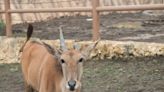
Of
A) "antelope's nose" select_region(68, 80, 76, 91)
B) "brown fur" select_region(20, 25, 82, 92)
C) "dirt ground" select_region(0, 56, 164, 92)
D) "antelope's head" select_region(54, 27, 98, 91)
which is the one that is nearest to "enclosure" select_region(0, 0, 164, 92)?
"dirt ground" select_region(0, 56, 164, 92)

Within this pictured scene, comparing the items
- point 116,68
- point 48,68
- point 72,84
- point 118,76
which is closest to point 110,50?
point 116,68

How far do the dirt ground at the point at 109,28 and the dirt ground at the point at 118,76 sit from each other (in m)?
1.21

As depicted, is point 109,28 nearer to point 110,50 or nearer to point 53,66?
point 110,50

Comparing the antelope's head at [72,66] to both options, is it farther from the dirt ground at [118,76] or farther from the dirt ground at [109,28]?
the dirt ground at [109,28]

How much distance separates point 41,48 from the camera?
691 cm

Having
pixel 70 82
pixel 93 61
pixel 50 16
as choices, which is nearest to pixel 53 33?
pixel 93 61

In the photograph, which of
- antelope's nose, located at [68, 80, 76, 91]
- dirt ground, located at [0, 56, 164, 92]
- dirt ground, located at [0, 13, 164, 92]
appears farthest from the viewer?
dirt ground, located at [0, 13, 164, 92]

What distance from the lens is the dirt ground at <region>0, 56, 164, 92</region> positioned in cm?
780

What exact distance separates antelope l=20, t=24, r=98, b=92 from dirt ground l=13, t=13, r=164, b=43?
12.0 ft

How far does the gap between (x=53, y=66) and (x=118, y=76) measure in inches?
101

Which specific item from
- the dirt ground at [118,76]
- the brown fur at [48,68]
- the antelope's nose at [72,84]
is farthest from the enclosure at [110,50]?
the antelope's nose at [72,84]

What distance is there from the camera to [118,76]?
8.41m

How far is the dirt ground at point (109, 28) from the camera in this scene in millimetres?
11016

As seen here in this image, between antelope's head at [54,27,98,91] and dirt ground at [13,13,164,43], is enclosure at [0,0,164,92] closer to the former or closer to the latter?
dirt ground at [13,13,164,43]
